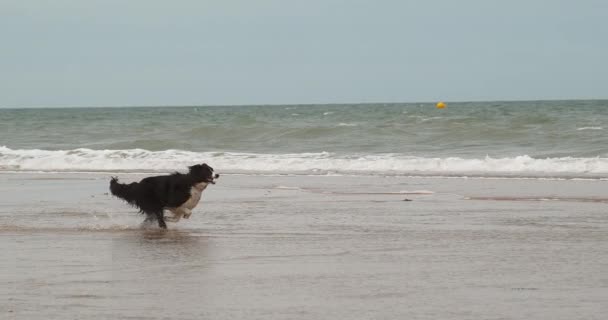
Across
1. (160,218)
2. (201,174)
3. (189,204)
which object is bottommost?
(160,218)

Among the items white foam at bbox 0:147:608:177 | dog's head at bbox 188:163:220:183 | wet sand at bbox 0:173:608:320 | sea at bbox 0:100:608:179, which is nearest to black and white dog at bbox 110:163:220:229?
dog's head at bbox 188:163:220:183

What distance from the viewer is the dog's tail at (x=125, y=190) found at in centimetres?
980

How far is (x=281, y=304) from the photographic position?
5.75 metres

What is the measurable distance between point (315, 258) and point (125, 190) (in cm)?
309

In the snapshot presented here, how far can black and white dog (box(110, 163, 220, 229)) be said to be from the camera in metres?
9.66

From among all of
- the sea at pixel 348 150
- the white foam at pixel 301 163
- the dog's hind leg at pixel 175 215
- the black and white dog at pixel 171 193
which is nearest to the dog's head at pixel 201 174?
the black and white dog at pixel 171 193

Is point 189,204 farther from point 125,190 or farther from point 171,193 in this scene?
point 125,190

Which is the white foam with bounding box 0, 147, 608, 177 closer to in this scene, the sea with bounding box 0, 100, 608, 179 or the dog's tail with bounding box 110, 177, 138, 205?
the sea with bounding box 0, 100, 608, 179

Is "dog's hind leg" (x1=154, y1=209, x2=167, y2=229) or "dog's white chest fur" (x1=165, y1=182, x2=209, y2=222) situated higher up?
"dog's white chest fur" (x1=165, y1=182, x2=209, y2=222)

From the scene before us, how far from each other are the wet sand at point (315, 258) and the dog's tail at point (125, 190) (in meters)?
0.30

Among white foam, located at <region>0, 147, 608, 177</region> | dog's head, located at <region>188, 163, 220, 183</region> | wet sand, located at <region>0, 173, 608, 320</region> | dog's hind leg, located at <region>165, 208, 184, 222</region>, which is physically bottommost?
wet sand, located at <region>0, 173, 608, 320</region>

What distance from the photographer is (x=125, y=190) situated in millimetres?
9852

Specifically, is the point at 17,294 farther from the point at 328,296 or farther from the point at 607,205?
the point at 607,205

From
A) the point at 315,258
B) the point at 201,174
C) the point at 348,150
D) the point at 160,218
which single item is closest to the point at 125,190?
the point at 160,218
